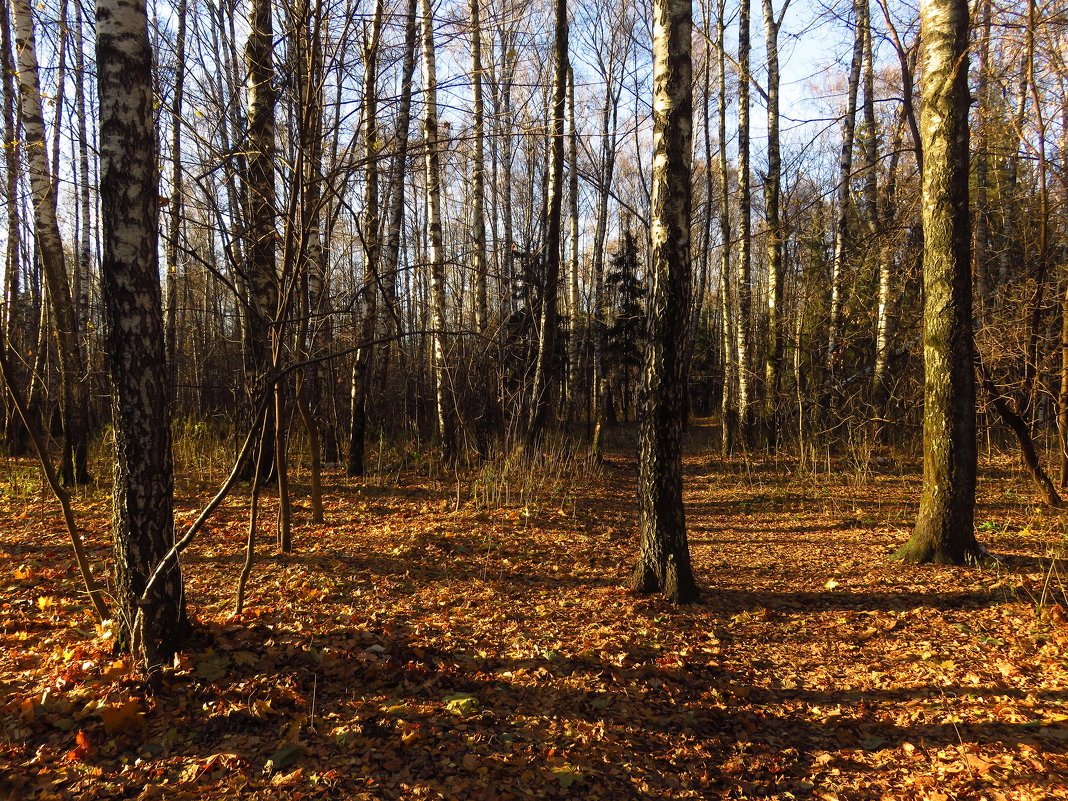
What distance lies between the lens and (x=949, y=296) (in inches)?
193

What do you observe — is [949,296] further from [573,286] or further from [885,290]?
[573,286]

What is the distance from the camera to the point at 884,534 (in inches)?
248

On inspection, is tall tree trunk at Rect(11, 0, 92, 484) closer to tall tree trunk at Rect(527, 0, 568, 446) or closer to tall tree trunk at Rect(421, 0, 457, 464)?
tall tree trunk at Rect(421, 0, 457, 464)

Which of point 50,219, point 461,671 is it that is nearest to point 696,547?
point 461,671

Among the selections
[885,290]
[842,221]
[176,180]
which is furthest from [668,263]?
[842,221]

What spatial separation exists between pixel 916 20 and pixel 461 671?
9.88 metres

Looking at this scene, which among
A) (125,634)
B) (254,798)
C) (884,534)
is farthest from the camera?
(884,534)

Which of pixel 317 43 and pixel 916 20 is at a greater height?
pixel 916 20

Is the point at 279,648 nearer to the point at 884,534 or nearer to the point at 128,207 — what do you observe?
the point at 128,207

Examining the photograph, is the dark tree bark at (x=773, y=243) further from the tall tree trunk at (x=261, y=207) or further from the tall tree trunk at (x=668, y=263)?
the tall tree trunk at (x=261, y=207)

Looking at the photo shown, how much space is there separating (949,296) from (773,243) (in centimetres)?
676

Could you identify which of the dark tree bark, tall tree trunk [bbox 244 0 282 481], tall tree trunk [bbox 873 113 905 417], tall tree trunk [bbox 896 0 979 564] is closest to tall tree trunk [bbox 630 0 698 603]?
tall tree trunk [bbox 896 0 979 564]

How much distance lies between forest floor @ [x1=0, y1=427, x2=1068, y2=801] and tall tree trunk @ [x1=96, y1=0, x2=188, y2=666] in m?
0.39

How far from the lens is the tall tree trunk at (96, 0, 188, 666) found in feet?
9.48
